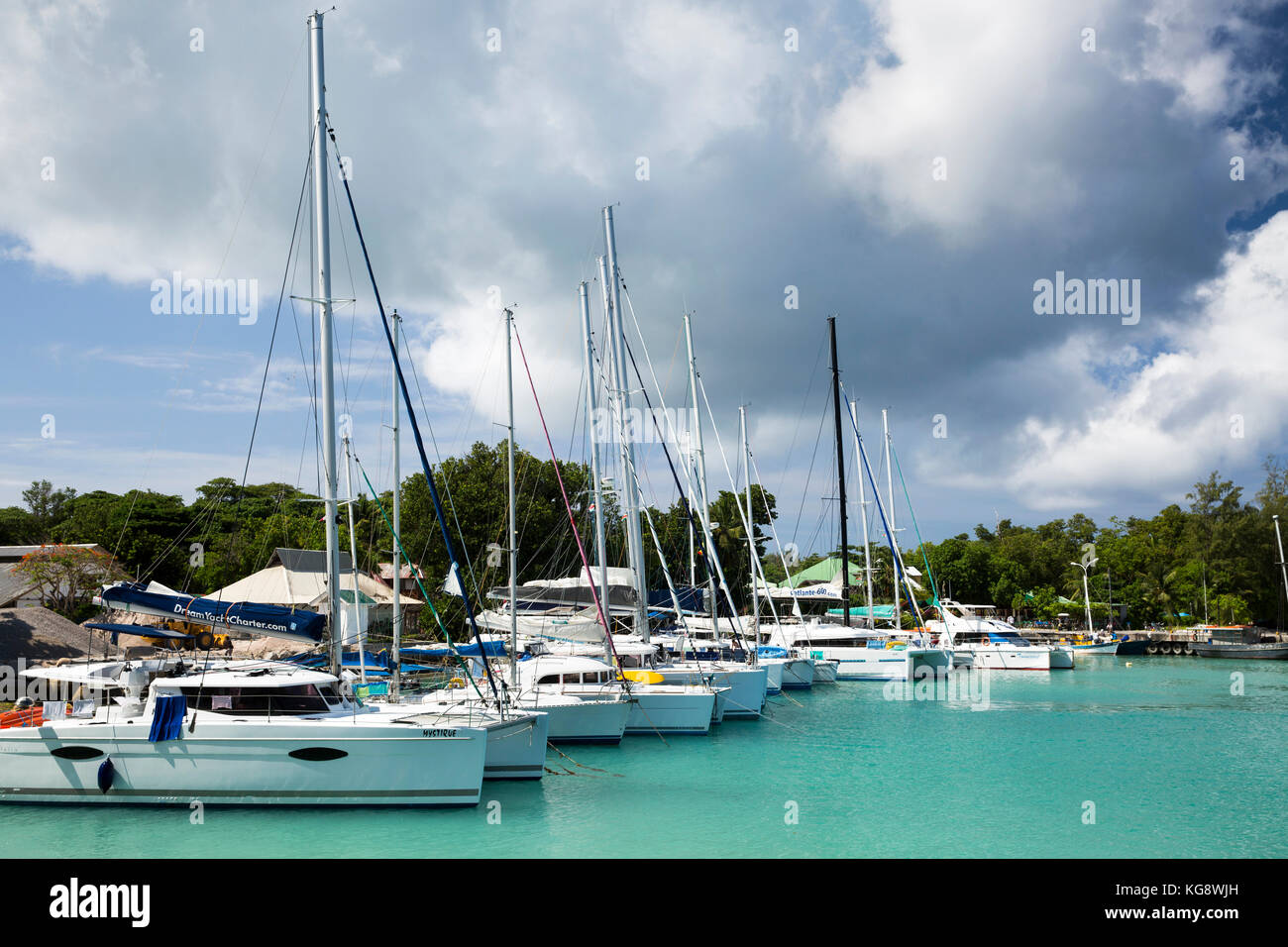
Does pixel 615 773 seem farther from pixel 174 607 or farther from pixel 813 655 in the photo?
pixel 813 655

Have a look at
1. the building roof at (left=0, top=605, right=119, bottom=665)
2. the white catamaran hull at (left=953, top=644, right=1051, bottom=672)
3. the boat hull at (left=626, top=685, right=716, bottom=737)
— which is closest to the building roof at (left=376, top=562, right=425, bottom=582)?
the building roof at (left=0, top=605, right=119, bottom=665)

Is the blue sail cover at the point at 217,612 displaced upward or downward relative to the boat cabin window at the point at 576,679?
upward

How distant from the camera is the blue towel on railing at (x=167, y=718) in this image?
1688cm

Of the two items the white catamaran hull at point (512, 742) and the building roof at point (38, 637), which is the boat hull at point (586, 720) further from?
the building roof at point (38, 637)

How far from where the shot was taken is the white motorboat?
16.8 m

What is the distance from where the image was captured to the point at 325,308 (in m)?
18.7

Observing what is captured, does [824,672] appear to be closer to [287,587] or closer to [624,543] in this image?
[624,543]

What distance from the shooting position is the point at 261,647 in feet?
140

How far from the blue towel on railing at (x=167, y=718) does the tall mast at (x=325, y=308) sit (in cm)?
279

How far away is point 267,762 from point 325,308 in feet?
29.3

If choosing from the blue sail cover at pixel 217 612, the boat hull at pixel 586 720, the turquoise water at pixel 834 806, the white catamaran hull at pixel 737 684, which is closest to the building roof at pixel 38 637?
the blue sail cover at pixel 217 612

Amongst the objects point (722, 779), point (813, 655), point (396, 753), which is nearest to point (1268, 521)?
point (813, 655)

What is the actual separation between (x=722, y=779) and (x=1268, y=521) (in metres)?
76.9

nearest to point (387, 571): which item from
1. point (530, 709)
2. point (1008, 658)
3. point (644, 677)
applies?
point (1008, 658)
